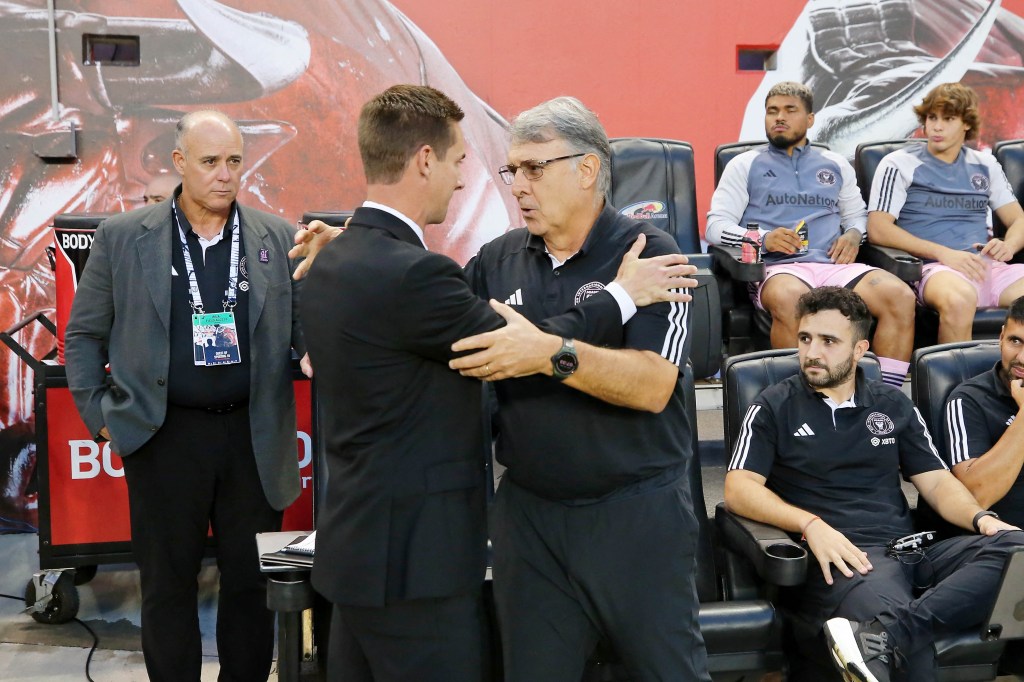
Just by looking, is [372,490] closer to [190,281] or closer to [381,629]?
[381,629]

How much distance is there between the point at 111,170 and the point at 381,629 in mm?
3247

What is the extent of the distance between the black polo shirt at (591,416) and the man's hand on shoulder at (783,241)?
211cm

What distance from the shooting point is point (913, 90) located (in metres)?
4.68

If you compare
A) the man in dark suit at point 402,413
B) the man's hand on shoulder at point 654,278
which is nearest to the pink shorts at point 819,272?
the man's hand on shoulder at point 654,278

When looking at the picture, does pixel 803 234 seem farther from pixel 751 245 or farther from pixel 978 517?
pixel 978 517

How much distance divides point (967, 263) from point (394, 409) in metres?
2.99

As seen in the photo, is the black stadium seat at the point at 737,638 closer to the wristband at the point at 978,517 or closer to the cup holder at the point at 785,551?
the cup holder at the point at 785,551

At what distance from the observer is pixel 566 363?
5.01 feet

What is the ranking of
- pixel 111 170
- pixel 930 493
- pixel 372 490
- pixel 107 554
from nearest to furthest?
1. pixel 372 490
2. pixel 930 493
3. pixel 107 554
4. pixel 111 170

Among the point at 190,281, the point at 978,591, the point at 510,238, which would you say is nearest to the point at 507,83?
the point at 190,281

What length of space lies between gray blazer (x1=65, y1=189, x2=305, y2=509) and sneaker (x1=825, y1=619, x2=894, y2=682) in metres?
1.32

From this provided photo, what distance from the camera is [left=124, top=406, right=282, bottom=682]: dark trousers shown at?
2.28 metres

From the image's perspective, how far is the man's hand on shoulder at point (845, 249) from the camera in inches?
149

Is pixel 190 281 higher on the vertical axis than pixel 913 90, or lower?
lower
